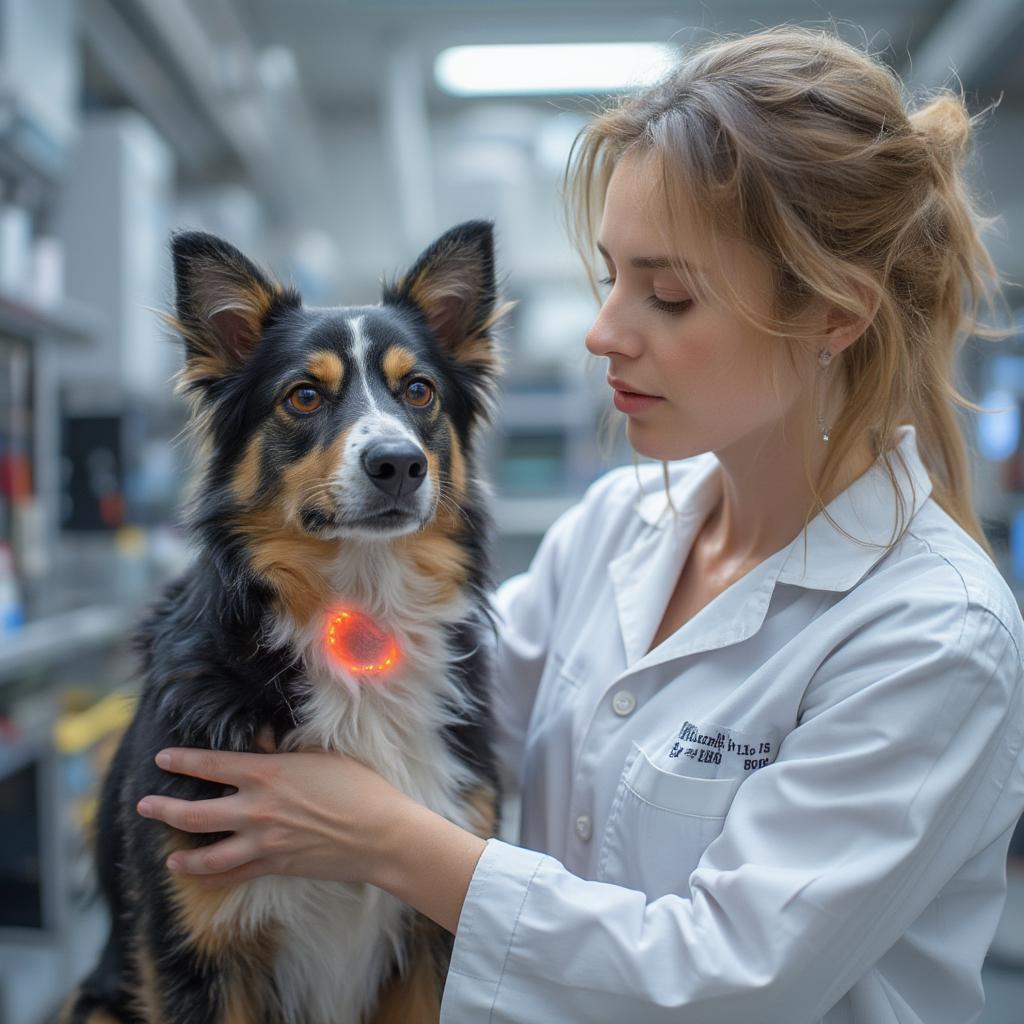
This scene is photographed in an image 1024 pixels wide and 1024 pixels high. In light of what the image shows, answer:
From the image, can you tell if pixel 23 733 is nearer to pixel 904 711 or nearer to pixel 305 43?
pixel 904 711

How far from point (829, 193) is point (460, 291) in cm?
64

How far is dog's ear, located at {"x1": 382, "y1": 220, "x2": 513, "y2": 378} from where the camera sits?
1.55 metres

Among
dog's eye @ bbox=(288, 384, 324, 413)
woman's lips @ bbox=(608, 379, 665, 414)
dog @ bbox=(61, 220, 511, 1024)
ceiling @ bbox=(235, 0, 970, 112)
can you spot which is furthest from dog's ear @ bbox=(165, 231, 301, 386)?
ceiling @ bbox=(235, 0, 970, 112)

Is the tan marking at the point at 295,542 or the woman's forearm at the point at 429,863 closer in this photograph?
the woman's forearm at the point at 429,863

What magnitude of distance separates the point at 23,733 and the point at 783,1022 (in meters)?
2.33

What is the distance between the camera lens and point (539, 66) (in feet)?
16.3

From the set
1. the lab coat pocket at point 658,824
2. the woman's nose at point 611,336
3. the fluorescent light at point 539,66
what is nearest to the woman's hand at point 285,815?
the lab coat pocket at point 658,824

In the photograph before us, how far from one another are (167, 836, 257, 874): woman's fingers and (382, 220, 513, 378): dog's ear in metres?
0.84

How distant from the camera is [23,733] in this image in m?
2.63

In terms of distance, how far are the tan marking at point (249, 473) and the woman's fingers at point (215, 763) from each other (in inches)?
15.2

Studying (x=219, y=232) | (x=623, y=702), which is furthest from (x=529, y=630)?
(x=219, y=232)

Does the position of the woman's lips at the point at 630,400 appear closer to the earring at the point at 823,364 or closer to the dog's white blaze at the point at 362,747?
the earring at the point at 823,364

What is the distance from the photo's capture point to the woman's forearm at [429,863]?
3.62 feet

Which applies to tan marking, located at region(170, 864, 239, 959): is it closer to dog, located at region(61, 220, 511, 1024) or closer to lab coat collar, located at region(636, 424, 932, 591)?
dog, located at region(61, 220, 511, 1024)
